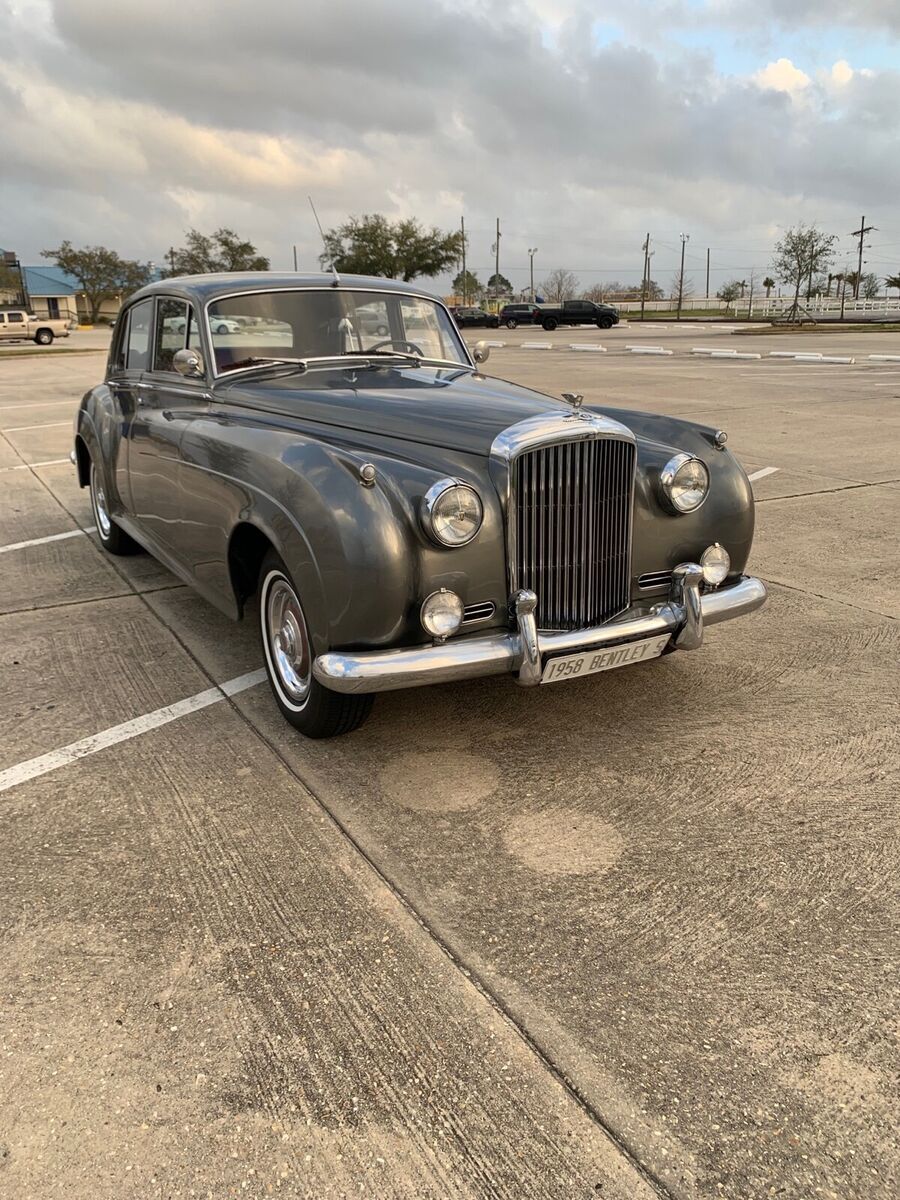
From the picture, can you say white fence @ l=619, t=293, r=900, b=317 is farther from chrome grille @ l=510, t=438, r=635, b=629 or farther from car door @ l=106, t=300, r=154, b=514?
chrome grille @ l=510, t=438, r=635, b=629

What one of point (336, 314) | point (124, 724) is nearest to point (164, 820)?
point (124, 724)

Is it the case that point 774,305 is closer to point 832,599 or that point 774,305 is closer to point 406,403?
point 832,599

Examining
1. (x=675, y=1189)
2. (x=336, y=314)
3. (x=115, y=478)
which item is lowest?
(x=675, y=1189)

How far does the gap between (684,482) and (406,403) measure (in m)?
1.18

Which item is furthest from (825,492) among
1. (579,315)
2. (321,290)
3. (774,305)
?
(774,305)

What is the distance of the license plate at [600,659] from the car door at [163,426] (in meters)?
2.07

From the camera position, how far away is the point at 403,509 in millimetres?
3135

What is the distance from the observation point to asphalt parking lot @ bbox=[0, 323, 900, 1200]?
74.2 inches

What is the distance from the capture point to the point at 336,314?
15.4 ft

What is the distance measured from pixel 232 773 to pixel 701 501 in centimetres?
212

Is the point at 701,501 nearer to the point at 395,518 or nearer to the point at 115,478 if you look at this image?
the point at 395,518

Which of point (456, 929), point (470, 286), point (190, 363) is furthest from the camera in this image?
point (470, 286)

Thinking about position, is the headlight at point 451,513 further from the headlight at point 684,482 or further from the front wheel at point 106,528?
the front wheel at point 106,528

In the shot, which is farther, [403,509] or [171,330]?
[171,330]
